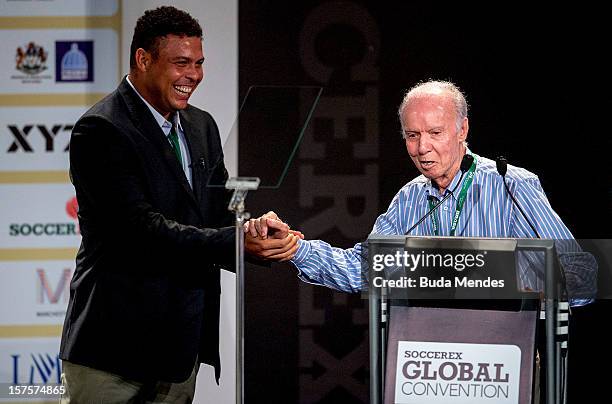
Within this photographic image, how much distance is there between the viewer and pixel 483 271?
2508 mm

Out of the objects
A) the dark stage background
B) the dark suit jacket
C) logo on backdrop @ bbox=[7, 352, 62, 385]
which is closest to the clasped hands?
the dark suit jacket

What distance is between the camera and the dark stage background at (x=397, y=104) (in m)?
4.55

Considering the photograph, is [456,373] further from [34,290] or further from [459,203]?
[34,290]

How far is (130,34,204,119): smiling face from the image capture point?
3.29m

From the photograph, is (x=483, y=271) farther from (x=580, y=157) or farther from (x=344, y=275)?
(x=580, y=157)

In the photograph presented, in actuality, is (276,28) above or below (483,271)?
above

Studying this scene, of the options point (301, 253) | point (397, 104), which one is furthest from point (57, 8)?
point (301, 253)

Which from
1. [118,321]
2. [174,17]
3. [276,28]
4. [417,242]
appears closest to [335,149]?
[276,28]

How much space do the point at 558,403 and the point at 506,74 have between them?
2436mm

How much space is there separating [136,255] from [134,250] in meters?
0.02

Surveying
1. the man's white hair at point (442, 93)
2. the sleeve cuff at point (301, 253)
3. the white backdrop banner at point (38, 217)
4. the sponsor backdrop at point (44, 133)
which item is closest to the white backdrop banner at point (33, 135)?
the sponsor backdrop at point (44, 133)

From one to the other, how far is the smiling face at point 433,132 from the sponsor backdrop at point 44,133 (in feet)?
5.81

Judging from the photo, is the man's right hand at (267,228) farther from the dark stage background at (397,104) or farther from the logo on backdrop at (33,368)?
the logo on backdrop at (33,368)

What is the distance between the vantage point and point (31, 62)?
4617mm
